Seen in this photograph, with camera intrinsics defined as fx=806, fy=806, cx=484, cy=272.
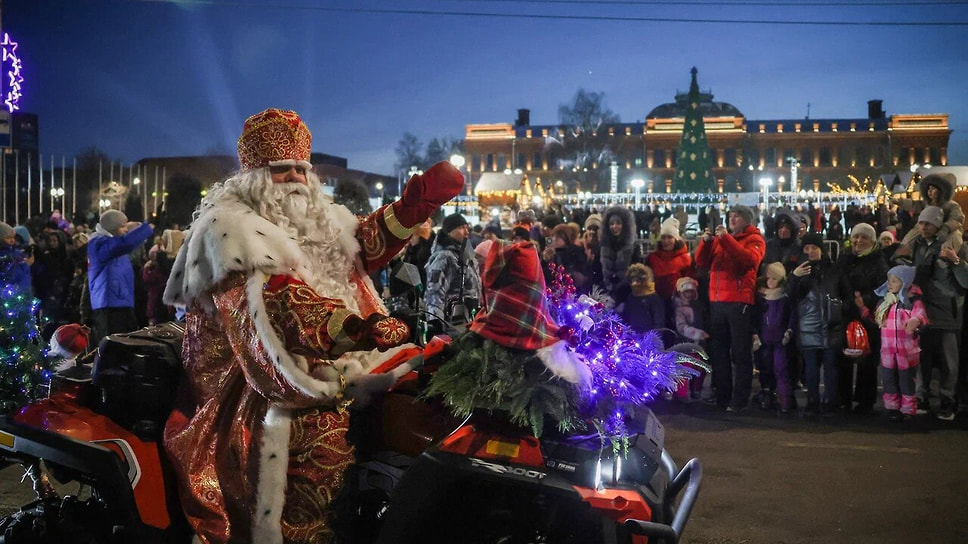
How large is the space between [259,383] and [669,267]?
7133mm

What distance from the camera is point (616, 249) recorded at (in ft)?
32.2

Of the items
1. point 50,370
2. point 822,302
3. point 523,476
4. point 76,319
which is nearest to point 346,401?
point 523,476

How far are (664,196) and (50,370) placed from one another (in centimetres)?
3397

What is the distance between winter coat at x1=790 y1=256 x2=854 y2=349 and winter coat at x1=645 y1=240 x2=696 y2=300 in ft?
4.41

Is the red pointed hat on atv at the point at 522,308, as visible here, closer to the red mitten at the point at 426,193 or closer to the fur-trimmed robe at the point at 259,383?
the fur-trimmed robe at the point at 259,383

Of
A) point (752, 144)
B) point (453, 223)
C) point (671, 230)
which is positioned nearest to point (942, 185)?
point (671, 230)

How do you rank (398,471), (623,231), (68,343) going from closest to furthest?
1. (398,471)
2. (68,343)
3. (623,231)

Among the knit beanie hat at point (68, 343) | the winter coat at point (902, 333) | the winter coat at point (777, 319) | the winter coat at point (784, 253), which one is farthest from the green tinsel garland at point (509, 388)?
the winter coat at point (784, 253)

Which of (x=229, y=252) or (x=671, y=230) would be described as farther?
(x=671, y=230)

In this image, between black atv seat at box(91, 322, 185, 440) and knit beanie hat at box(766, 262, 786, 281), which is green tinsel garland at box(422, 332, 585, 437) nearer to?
black atv seat at box(91, 322, 185, 440)

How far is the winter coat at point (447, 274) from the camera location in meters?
8.73

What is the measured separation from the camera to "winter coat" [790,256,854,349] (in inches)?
327

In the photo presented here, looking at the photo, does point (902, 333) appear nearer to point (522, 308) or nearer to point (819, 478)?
point (819, 478)

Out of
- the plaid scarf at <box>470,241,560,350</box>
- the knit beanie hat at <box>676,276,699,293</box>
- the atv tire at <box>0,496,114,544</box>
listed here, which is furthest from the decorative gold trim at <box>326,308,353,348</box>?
the knit beanie hat at <box>676,276,699,293</box>
